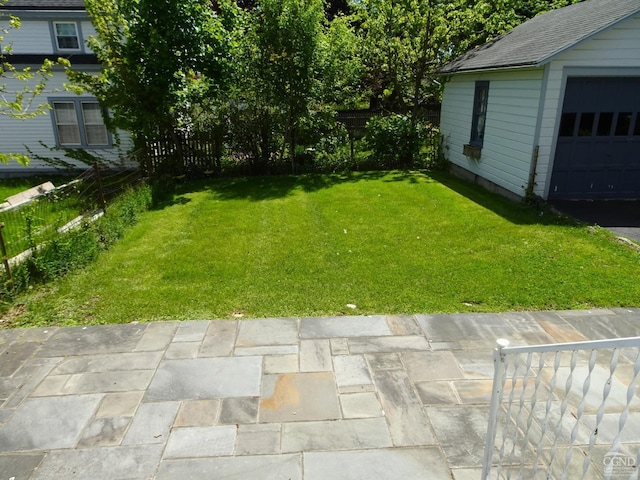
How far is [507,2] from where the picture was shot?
15.8m

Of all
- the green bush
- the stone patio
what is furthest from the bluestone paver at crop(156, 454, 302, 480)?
the green bush

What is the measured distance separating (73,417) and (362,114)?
17.2 m

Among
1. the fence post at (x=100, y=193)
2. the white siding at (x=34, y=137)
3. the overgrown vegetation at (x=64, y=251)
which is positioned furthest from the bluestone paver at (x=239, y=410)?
the white siding at (x=34, y=137)

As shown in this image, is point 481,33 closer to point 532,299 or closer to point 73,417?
point 532,299

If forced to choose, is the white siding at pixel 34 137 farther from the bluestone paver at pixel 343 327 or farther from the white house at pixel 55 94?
the bluestone paver at pixel 343 327

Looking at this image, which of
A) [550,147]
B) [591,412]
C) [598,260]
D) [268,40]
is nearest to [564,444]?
[591,412]

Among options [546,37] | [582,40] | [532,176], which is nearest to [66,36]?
[546,37]

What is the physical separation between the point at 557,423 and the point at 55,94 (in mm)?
16115

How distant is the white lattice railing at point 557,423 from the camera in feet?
7.62

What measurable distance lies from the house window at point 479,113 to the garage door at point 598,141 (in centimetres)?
240

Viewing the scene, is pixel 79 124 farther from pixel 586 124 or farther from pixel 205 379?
pixel 586 124

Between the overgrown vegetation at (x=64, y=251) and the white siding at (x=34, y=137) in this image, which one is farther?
the white siding at (x=34, y=137)

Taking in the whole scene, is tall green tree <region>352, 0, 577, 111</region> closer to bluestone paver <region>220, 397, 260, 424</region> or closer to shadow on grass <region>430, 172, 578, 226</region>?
shadow on grass <region>430, 172, 578, 226</region>

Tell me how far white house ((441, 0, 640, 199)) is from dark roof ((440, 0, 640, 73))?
4cm
